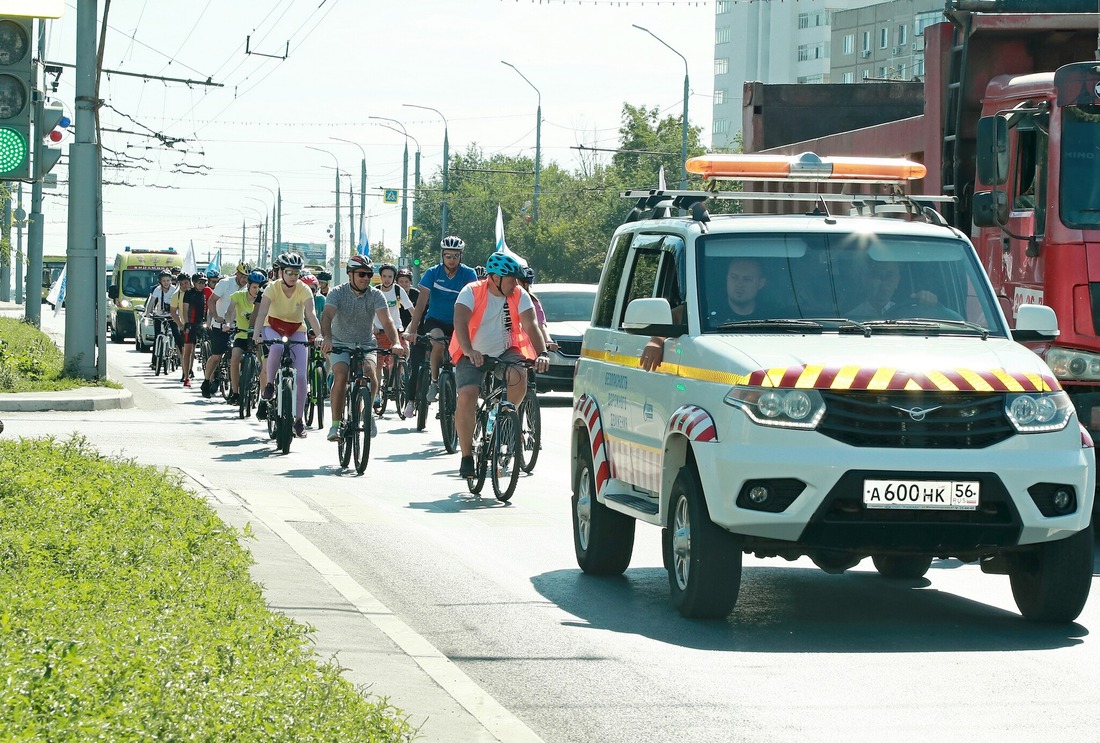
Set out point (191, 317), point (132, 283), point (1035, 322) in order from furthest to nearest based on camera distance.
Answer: point (132, 283) < point (191, 317) < point (1035, 322)

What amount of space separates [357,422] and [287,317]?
2.60 metres

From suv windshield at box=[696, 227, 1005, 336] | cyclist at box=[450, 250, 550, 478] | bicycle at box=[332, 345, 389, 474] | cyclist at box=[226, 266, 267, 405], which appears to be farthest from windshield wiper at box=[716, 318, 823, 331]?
cyclist at box=[226, 266, 267, 405]

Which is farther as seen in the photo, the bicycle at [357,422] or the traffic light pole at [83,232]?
the traffic light pole at [83,232]

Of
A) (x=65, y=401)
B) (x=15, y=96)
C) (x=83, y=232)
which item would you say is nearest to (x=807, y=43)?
(x=83, y=232)

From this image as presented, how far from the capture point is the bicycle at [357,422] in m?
15.3

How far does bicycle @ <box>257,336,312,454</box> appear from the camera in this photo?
17.0 m

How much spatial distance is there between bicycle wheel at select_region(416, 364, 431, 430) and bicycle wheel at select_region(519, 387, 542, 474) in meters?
4.54

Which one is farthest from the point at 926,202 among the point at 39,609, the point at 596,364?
the point at 39,609

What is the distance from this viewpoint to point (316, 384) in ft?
65.7

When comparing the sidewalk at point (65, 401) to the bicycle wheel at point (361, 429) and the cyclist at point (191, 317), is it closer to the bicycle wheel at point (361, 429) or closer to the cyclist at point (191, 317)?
the cyclist at point (191, 317)

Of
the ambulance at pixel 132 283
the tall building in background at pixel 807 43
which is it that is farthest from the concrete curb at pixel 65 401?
the tall building in background at pixel 807 43

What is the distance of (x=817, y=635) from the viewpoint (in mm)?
7973

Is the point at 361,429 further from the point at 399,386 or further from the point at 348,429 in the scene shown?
the point at 399,386

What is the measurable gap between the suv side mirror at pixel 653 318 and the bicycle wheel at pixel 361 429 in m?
6.77
